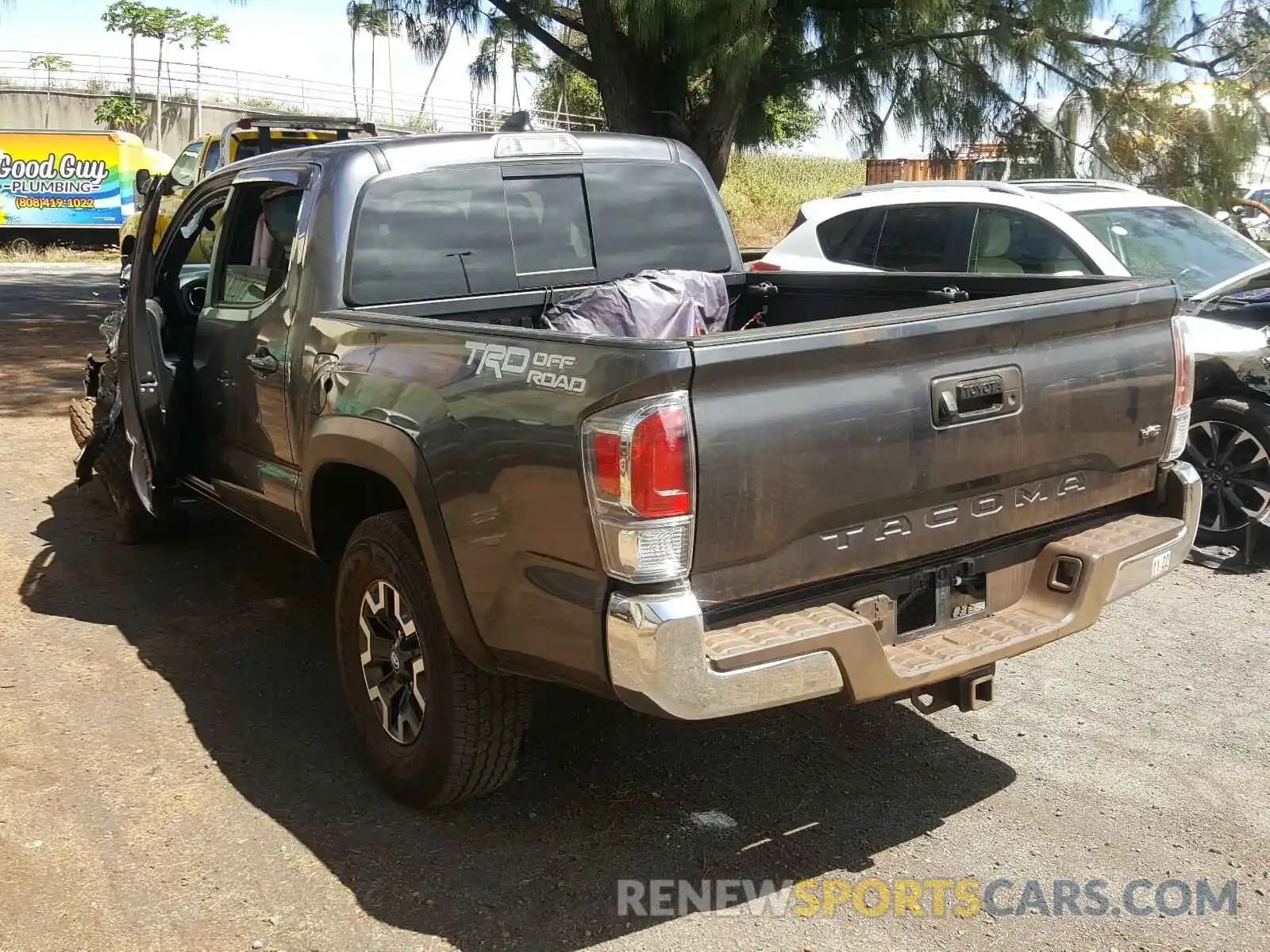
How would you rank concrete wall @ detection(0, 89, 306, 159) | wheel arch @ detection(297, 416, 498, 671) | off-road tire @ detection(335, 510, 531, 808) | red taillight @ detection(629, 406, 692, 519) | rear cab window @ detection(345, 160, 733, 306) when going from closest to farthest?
red taillight @ detection(629, 406, 692, 519), wheel arch @ detection(297, 416, 498, 671), off-road tire @ detection(335, 510, 531, 808), rear cab window @ detection(345, 160, 733, 306), concrete wall @ detection(0, 89, 306, 159)

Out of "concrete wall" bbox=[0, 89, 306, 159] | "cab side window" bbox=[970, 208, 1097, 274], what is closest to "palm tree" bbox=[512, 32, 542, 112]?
"cab side window" bbox=[970, 208, 1097, 274]

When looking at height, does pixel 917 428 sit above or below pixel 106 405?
above

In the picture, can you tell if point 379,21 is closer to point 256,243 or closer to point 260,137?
point 260,137

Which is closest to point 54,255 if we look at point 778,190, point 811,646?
point 778,190

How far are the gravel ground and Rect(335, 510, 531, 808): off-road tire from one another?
15 centimetres

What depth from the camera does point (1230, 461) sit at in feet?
20.2

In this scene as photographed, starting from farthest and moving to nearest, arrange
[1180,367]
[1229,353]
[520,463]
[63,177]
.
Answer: [63,177] < [1229,353] < [1180,367] < [520,463]

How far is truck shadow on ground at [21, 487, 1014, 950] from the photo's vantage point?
134 inches

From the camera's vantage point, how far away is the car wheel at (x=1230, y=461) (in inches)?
236

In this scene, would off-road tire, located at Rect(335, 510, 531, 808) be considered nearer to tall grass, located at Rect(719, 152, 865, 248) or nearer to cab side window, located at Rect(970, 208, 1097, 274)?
cab side window, located at Rect(970, 208, 1097, 274)

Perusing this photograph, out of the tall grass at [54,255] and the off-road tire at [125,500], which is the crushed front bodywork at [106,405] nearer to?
the off-road tire at [125,500]

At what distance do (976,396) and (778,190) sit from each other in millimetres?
30857

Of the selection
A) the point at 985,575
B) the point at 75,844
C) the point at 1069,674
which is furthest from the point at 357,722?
the point at 1069,674

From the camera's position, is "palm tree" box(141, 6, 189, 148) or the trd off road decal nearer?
the trd off road decal
